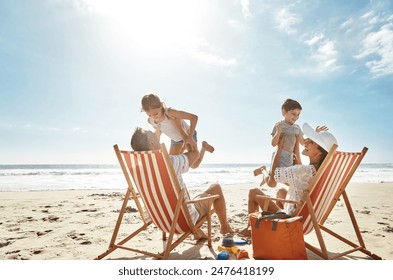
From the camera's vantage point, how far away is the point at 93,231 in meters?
4.05

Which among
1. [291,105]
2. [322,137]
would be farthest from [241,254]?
[291,105]

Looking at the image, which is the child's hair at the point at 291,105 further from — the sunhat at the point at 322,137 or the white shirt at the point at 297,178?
the white shirt at the point at 297,178

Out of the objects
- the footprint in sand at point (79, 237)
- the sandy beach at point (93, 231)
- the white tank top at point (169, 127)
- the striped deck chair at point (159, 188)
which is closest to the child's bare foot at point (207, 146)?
the striped deck chair at point (159, 188)

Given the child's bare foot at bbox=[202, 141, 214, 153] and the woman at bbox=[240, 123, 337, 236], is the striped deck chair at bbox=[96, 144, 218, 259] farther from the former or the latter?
the woman at bbox=[240, 123, 337, 236]

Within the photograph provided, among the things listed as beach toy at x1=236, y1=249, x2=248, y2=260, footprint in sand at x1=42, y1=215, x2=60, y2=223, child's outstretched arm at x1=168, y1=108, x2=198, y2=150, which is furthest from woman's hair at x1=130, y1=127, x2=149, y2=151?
footprint in sand at x1=42, y1=215, x2=60, y2=223

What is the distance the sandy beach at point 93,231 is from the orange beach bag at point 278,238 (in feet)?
1.56

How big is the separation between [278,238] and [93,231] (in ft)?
8.93

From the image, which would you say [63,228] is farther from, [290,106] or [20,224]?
[290,106]

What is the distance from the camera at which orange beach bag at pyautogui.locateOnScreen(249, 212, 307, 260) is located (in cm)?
254

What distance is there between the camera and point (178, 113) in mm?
3707

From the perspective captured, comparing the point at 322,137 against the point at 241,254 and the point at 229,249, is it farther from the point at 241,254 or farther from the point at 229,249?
the point at 229,249

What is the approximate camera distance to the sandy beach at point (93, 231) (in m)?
3.12
